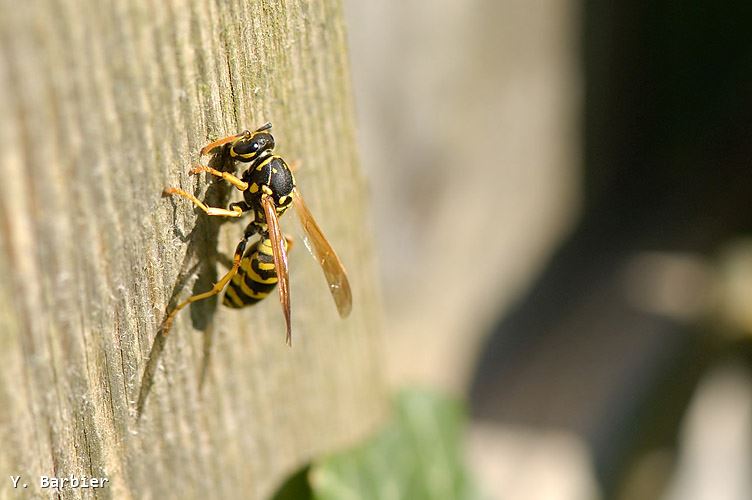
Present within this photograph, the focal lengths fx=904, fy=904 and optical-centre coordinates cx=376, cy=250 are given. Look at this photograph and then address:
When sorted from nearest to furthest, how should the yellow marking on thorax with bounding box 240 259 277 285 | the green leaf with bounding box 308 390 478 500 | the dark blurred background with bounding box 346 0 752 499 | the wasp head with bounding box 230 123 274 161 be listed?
1. the wasp head with bounding box 230 123 274 161
2. the yellow marking on thorax with bounding box 240 259 277 285
3. the green leaf with bounding box 308 390 478 500
4. the dark blurred background with bounding box 346 0 752 499

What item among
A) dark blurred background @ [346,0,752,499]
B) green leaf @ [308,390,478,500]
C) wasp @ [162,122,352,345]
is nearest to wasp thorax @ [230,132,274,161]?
wasp @ [162,122,352,345]

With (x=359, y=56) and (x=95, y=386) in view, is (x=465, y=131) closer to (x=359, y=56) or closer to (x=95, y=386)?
(x=359, y=56)

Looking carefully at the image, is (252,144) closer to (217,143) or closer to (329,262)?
(217,143)

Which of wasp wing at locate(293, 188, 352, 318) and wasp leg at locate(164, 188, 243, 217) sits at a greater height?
wasp leg at locate(164, 188, 243, 217)

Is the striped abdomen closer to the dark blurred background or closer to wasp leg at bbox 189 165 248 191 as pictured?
wasp leg at bbox 189 165 248 191

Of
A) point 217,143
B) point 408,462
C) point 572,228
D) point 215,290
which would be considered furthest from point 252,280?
point 572,228

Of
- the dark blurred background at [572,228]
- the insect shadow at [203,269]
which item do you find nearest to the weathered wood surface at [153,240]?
the insect shadow at [203,269]

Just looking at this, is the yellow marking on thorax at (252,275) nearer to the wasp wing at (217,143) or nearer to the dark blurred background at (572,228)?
the wasp wing at (217,143)
